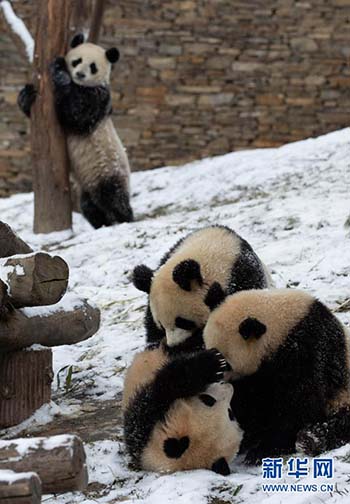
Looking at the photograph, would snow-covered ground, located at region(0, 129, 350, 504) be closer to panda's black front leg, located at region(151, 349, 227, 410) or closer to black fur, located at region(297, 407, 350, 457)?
black fur, located at region(297, 407, 350, 457)

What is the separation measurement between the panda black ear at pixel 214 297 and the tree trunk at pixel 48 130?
14.9ft

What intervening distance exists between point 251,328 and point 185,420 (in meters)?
0.41

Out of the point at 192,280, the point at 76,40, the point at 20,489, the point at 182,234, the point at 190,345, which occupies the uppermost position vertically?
the point at 76,40

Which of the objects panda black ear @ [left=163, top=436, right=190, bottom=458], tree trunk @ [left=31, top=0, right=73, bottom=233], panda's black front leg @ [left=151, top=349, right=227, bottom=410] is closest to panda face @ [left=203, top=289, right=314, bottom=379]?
panda's black front leg @ [left=151, top=349, right=227, bottom=410]

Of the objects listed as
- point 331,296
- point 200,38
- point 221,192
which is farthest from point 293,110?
point 331,296

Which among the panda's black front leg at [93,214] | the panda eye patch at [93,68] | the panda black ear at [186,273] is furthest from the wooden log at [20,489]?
the panda eye patch at [93,68]

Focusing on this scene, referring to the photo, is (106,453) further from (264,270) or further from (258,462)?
(264,270)

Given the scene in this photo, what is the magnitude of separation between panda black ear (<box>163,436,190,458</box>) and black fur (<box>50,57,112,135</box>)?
17.3 feet

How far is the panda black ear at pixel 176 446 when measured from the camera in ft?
10.6

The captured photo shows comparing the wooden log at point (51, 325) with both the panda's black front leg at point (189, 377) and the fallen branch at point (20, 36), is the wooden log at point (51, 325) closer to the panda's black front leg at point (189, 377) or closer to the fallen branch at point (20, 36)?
the panda's black front leg at point (189, 377)

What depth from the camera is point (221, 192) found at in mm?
8719

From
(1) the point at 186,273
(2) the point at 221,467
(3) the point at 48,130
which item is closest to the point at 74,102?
(3) the point at 48,130

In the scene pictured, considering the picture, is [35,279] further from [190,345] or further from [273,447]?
[273,447]

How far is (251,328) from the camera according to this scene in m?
3.34
